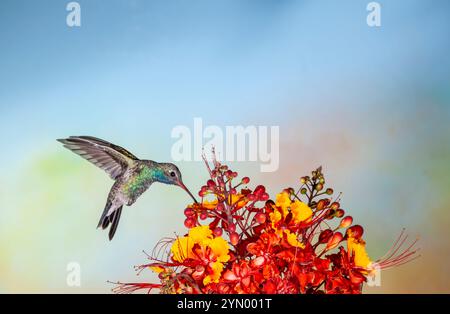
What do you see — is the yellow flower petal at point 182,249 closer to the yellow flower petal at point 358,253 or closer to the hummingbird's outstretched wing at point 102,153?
the yellow flower petal at point 358,253

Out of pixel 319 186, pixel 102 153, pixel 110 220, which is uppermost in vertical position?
pixel 102 153

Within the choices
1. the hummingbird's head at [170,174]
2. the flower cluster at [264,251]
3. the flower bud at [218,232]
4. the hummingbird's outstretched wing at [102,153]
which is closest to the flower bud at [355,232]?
the flower cluster at [264,251]

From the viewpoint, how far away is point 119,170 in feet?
5.49

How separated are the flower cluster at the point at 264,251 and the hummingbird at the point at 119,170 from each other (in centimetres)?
100

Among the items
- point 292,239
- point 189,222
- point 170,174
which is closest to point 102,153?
point 170,174

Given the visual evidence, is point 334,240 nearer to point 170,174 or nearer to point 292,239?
point 292,239

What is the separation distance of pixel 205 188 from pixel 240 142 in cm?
136

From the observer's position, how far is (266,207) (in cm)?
53

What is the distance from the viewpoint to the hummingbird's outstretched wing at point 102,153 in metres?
1.56

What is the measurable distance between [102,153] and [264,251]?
4.03ft

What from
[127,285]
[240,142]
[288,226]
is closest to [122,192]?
[240,142]

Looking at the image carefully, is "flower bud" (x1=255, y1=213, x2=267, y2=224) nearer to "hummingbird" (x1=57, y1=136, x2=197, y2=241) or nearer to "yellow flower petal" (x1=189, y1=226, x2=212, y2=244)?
"yellow flower petal" (x1=189, y1=226, x2=212, y2=244)
